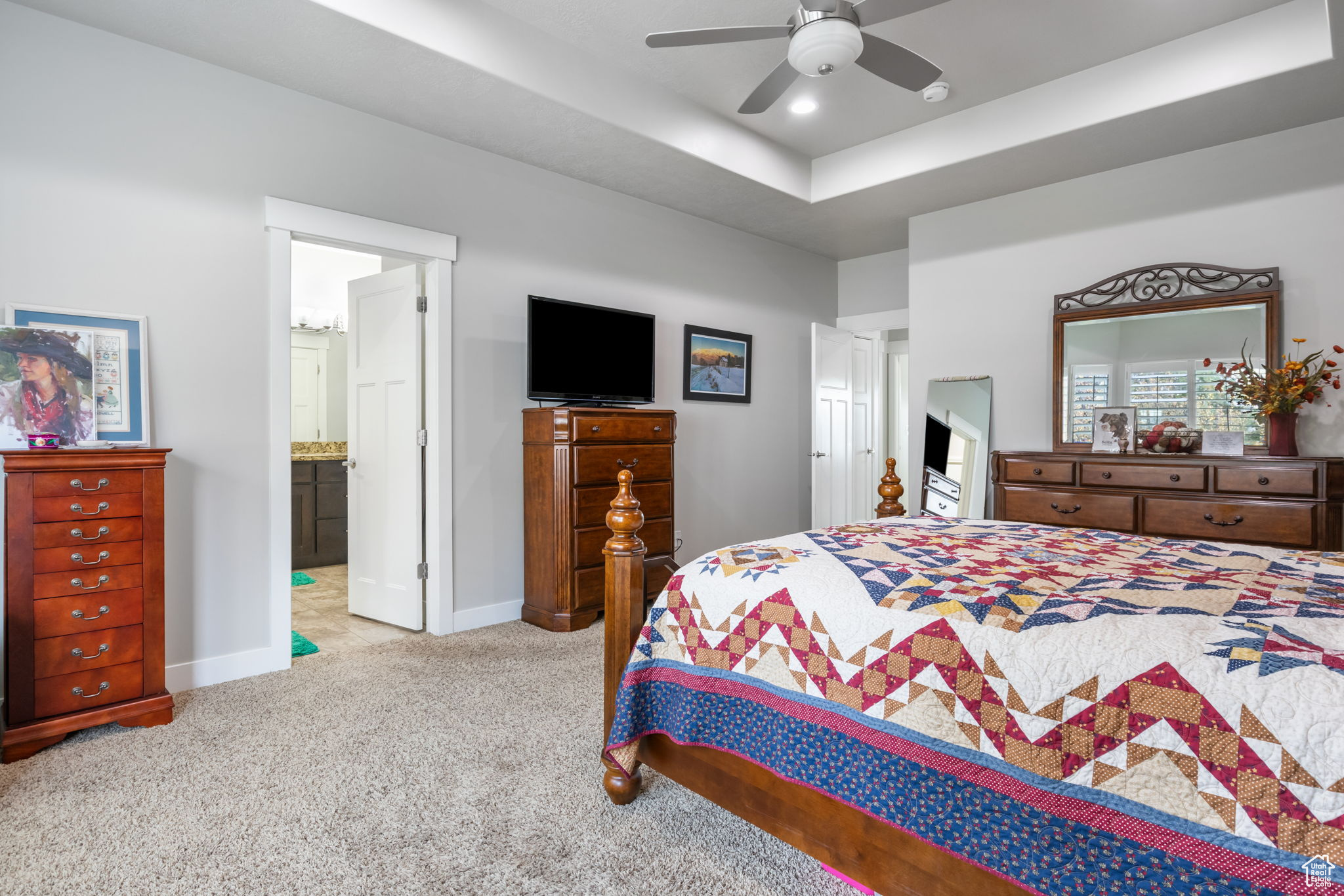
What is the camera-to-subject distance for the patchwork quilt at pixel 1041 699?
38.6 inches

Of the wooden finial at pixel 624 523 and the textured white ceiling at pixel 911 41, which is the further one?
the textured white ceiling at pixel 911 41

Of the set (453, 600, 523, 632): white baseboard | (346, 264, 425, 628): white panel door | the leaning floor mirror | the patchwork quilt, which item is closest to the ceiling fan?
the patchwork quilt

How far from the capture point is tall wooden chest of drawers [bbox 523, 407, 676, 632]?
376cm

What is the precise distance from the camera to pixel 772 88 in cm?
274

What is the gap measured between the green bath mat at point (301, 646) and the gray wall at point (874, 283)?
16.0 ft

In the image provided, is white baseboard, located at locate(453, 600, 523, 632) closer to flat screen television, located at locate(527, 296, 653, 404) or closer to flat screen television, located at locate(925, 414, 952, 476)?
flat screen television, located at locate(527, 296, 653, 404)

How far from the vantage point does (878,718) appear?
1.37 meters

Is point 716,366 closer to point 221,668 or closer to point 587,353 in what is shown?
point 587,353

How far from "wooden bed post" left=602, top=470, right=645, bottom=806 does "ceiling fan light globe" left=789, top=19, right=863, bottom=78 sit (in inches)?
63.1

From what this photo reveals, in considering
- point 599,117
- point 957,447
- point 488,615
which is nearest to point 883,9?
point 599,117

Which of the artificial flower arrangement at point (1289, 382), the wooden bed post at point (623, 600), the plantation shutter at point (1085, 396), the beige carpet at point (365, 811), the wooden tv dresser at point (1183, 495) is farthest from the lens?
the plantation shutter at point (1085, 396)

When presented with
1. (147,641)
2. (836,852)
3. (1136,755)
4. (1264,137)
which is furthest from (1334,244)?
(147,641)

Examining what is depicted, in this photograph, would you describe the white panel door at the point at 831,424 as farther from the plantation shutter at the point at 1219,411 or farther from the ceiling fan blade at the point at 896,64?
the ceiling fan blade at the point at 896,64

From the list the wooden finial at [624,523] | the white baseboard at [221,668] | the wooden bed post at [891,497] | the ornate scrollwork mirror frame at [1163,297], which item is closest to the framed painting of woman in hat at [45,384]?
the white baseboard at [221,668]
